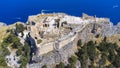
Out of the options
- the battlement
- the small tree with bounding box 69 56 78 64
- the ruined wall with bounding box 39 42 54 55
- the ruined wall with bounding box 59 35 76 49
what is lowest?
the small tree with bounding box 69 56 78 64

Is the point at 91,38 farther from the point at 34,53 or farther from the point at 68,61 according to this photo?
the point at 34,53

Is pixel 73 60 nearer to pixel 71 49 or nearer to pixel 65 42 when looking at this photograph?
pixel 71 49

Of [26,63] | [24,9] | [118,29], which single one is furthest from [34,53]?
[24,9]

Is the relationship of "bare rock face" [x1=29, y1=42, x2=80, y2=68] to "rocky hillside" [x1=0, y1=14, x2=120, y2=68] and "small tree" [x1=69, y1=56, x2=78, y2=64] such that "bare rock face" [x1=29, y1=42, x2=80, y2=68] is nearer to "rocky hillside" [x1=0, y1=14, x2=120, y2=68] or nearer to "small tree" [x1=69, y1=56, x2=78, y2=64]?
"rocky hillside" [x1=0, y1=14, x2=120, y2=68]

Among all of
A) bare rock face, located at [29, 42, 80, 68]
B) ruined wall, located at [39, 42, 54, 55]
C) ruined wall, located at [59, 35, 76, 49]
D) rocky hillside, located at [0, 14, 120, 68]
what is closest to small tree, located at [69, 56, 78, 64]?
rocky hillside, located at [0, 14, 120, 68]

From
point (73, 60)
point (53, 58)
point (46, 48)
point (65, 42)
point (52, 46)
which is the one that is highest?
point (65, 42)

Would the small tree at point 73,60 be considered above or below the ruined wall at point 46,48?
below

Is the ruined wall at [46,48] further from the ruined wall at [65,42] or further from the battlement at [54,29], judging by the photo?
the ruined wall at [65,42]

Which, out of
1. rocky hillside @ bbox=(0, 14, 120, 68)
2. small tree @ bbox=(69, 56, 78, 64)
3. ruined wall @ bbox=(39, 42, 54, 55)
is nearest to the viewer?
ruined wall @ bbox=(39, 42, 54, 55)

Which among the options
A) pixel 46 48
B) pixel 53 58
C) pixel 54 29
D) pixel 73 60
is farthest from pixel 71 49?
pixel 54 29

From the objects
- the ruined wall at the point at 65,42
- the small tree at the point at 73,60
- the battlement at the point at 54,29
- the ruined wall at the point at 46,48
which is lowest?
the small tree at the point at 73,60

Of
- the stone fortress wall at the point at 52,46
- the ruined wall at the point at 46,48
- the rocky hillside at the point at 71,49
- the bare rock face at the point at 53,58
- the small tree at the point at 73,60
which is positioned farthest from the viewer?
the small tree at the point at 73,60

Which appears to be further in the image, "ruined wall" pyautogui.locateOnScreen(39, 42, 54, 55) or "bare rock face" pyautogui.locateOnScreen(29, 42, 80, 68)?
"bare rock face" pyautogui.locateOnScreen(29, 42, 80, 68)

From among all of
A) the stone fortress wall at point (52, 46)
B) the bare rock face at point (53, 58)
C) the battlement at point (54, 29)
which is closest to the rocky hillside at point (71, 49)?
the bare rock face at point (53, 58)
